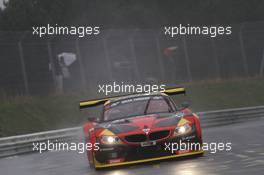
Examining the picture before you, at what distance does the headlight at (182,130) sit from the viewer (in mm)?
13778

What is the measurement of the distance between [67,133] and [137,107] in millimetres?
10947

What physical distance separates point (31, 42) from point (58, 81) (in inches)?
87.5

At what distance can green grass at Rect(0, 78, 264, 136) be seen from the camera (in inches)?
1292

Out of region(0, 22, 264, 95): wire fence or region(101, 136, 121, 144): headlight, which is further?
region(0, 22, 264, 95): wire fence

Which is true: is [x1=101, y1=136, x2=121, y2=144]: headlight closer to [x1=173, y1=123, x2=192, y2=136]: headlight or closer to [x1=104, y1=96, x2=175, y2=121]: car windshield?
[x1=173, y1=123, x2=192, y2=136]: headlight

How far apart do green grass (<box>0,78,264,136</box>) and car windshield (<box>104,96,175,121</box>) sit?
16.0m

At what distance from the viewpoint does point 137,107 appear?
15.4 m

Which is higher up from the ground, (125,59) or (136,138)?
(125,59)
